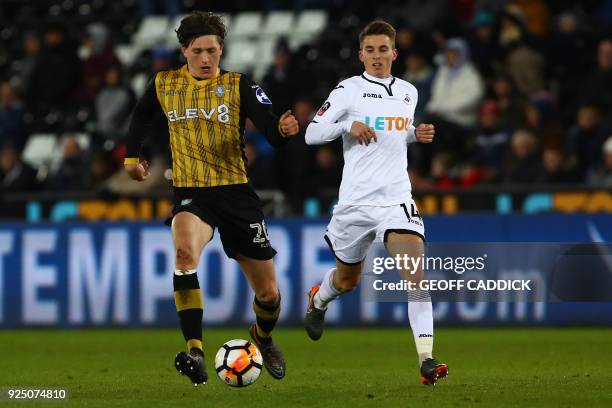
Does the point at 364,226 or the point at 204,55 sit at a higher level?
the point at 204,55

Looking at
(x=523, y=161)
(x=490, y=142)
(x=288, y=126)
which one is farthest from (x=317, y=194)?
(x=288, y=126)

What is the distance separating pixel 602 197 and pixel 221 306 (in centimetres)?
404

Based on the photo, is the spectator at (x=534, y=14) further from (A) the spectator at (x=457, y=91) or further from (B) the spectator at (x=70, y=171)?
(B) the spectator at (x=70, y=171)

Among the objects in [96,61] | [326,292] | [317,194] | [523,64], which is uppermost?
[96,61]

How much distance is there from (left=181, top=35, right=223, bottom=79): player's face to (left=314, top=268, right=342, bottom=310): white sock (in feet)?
6.49

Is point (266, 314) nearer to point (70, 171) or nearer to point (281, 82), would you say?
point (281, 82)

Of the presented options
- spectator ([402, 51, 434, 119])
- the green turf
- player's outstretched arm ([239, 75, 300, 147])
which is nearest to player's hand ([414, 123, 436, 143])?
player's outstretched arm ([239, 75, 300, 147])

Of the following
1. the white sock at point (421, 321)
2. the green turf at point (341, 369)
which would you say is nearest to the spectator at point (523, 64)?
the green turf at point (341, 369)

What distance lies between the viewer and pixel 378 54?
930cm

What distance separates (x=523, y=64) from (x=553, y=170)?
2.22 meters

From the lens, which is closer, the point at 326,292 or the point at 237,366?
the point at 237,366

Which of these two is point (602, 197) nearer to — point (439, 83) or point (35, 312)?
point (439, 83)

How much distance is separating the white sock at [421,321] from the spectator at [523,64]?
829 centimetres

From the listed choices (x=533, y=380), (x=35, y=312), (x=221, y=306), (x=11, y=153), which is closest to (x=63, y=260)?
(x=35, y=312)
